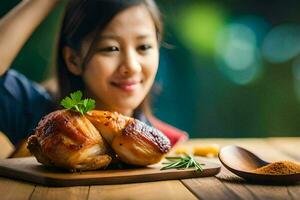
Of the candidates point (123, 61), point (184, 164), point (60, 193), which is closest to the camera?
point (60, 193)

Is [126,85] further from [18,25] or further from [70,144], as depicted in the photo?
[70,144]

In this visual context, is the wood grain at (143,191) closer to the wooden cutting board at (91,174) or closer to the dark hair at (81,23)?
the wooden cutting board at (91,174)

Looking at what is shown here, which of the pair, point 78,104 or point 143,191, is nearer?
point 143,191

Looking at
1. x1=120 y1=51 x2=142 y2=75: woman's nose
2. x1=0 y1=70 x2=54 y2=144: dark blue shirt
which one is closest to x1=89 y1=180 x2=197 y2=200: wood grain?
x1=120 y1=51 x2=142 y2=75: woman's nose

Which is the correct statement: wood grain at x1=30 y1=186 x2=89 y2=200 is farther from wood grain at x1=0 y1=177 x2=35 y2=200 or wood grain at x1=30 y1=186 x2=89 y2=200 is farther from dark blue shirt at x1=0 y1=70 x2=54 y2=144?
dark blue shirt at x1=0 y1=70 x2=54 y2=144

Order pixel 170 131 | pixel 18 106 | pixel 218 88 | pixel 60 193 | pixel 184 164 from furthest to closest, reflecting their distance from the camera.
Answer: pixel 218 88 < pixel 170 131 < pixel 18 106 < pixel 184 164 < pixel 60 193

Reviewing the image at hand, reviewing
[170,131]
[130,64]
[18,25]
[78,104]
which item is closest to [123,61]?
[130,64]

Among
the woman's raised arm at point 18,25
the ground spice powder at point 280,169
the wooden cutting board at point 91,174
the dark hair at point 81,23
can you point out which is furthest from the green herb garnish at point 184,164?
the woman's raised arm at point 18,25
